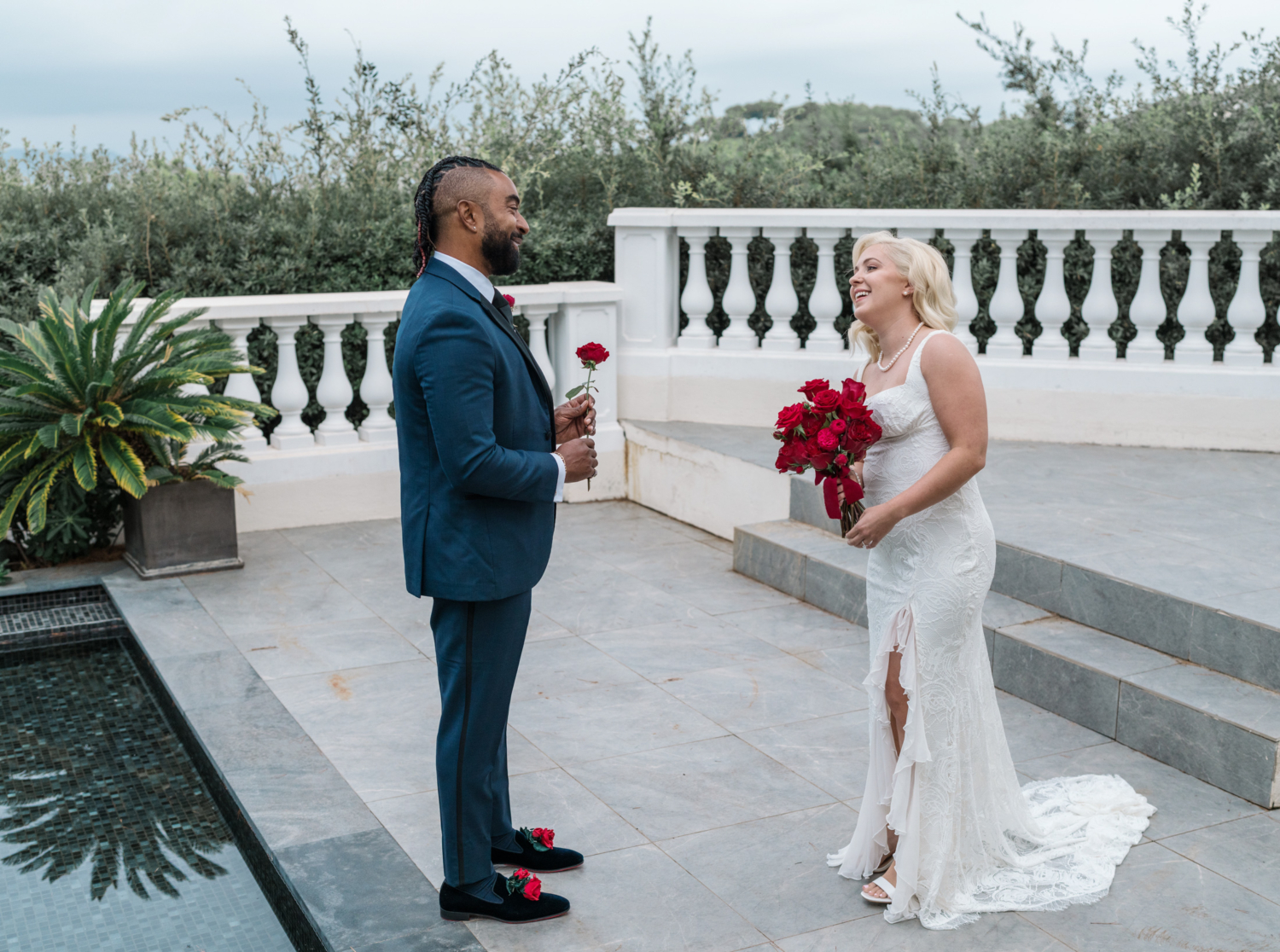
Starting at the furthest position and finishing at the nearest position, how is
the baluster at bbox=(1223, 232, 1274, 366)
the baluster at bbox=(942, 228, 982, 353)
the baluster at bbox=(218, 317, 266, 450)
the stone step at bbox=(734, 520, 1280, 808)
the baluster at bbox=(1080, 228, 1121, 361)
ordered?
the baluster at bbox=(942, 228, 982, 353)
the baluster at bbox=(1080, 228, 1121, 361)
the baluster at bbox=(1223, 232, 1274, 366)
the baluster at bbox=(218, 317, 266, 450)
the stone step at bbox=(734, 520, 1280, 808)

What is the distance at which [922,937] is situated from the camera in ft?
10.9

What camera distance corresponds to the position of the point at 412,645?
18.1ft

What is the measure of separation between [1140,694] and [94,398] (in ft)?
16.0

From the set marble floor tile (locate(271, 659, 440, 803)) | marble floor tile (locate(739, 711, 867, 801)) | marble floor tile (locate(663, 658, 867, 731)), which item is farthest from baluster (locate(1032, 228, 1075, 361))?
marble floor tile (locate(271, 659, 440, 803))

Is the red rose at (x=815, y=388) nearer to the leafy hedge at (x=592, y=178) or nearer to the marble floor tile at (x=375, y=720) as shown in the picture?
the marble floor tile at (x=375, y=720)

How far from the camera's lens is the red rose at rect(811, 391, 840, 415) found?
3.29m

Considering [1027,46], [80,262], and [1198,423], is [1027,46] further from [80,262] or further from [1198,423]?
[80,262]

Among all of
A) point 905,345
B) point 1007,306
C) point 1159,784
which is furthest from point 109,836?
point 1007,306

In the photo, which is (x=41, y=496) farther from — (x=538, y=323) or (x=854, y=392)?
(x=854, y=392)

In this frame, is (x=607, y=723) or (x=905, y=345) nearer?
(x=905, y=345)

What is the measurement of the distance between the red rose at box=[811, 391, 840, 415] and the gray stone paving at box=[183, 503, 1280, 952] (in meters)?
1.36

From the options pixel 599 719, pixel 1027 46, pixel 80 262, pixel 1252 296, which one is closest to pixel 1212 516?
pixel 1252 296

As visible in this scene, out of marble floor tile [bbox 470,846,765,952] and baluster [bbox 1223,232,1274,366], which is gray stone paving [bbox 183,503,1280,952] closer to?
marble floor tile [bbox 470,846,765,952]

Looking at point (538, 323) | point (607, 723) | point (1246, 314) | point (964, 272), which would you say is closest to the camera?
point (607, 723)
